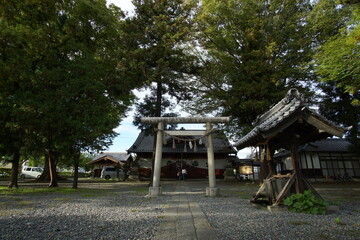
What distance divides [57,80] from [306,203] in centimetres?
1277

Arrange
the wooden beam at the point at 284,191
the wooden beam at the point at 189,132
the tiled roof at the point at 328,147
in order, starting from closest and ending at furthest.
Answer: the wooden beam at the point at 284,191 → the wooden beam at the point at 189,132 → the tiled roof at the point at 328,147

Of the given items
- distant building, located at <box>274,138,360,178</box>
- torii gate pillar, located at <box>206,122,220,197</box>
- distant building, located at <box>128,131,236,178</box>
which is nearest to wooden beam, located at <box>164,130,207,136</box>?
torii gate pillar, located at <box>206,122,220,197</box>

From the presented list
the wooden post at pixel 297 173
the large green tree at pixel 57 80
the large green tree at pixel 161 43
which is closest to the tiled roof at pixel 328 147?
the large green tree at pixel 161 43

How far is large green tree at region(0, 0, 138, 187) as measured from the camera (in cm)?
1017

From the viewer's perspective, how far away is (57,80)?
11.5m

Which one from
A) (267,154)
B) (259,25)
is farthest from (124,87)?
(259,25)

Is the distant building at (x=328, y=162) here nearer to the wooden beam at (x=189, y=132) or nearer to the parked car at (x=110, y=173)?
the wooden beam at (x=189, y=132)

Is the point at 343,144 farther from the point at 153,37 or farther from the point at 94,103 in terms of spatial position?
the point at 94,103

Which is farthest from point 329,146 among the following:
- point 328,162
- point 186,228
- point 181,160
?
point 186,228

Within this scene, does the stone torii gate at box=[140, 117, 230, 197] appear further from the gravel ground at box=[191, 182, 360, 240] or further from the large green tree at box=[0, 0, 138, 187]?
the gravel ground at box=[191, 182, 360, 240]

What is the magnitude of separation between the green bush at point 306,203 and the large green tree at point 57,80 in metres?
9.82

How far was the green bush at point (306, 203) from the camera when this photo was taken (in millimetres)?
5555

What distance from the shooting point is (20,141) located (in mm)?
12695

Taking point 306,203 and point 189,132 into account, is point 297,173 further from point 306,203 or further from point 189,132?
point 189,132
